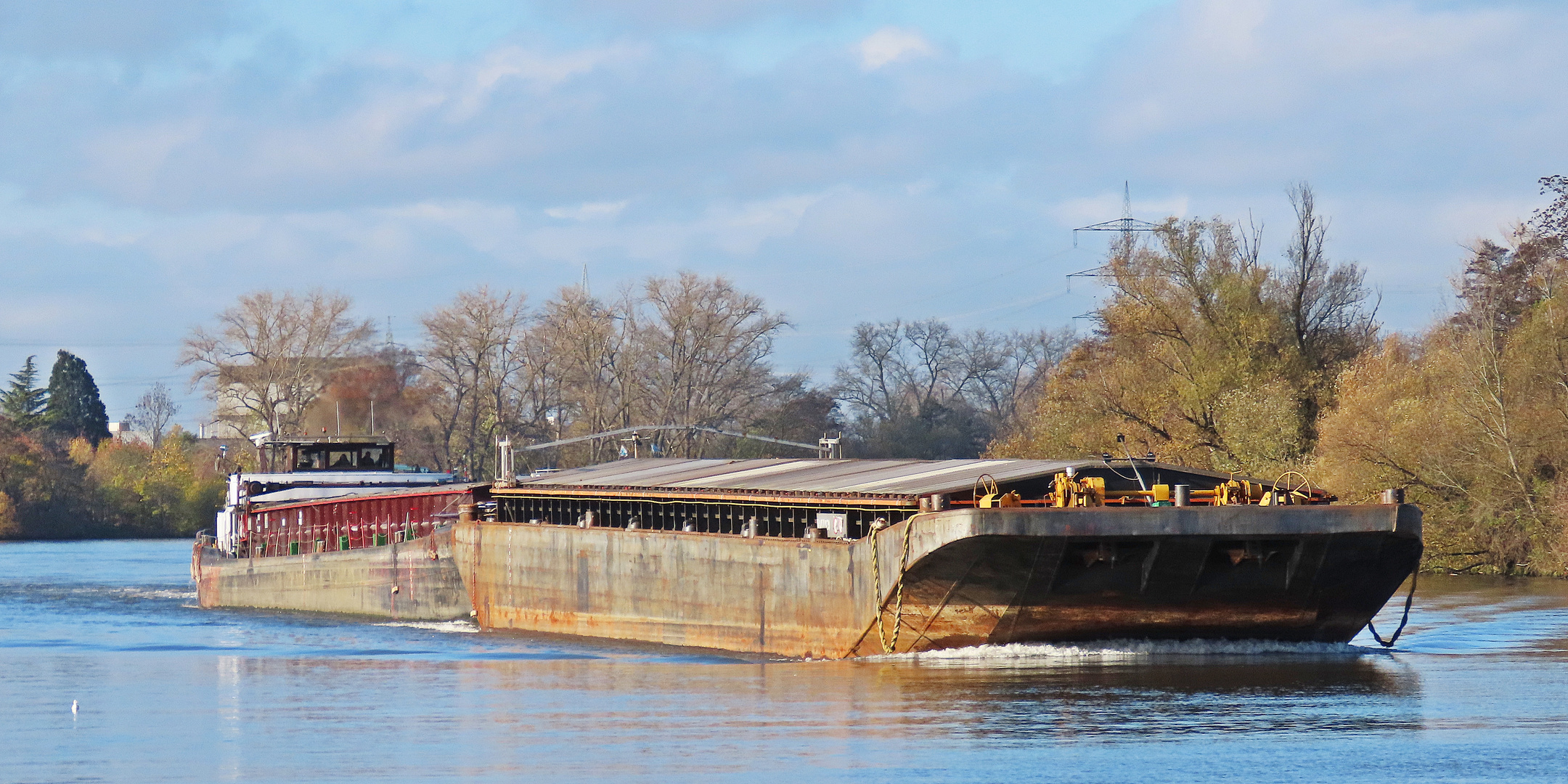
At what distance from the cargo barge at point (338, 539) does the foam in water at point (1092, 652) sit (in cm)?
1672

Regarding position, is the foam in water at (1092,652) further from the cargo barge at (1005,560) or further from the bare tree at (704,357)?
the bare tree at (704,357)

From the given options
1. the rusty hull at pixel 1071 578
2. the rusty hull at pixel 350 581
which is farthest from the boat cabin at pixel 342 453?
the rusty hull at pixel 1071 578

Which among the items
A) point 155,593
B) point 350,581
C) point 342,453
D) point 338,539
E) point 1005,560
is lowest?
point 155,593

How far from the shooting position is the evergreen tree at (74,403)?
13325cm

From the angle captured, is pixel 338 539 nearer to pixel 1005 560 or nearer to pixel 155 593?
pixel 155 593

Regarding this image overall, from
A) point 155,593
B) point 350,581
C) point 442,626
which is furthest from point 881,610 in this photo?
point 155,593

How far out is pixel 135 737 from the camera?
2303 centimetres

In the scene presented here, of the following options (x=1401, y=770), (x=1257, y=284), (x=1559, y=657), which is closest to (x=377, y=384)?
(x=1257, y=284)

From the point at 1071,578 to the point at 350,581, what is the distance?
999 inches

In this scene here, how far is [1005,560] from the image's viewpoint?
1094 inches

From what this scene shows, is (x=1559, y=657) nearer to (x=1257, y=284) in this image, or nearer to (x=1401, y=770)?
(x=1401, y=770)

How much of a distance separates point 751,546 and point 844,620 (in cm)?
300

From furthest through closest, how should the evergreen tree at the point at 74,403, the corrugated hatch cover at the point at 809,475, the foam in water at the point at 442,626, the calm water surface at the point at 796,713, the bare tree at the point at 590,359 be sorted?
the evergreen tree at the point at 74,403 < the bare tree at the point at 590,359 < the foam in water at the point at 442,626 < the corrugated hatch cover at the point at 809,475 < the calm water surface at the point at 796,713

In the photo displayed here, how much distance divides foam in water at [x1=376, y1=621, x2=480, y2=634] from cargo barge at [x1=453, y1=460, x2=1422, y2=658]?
6.64m
